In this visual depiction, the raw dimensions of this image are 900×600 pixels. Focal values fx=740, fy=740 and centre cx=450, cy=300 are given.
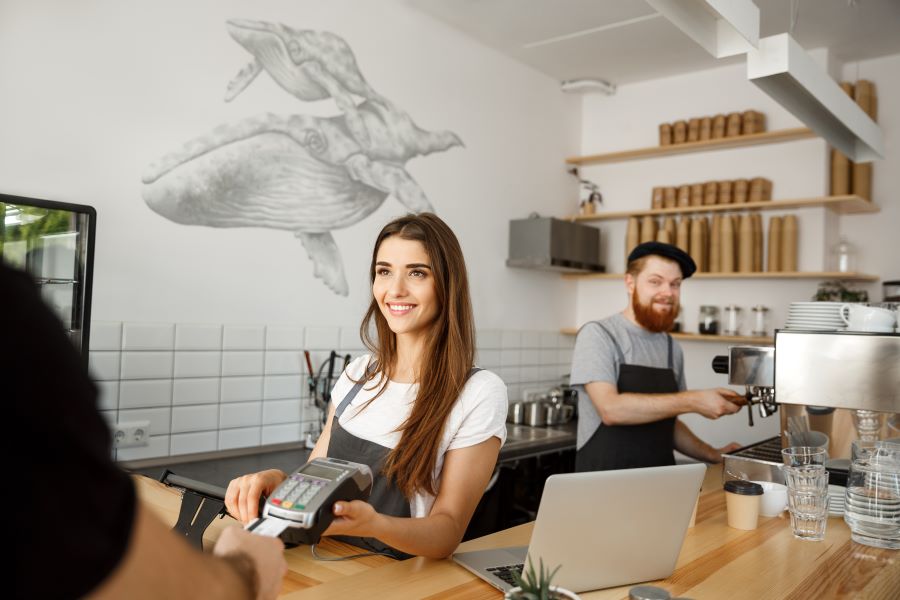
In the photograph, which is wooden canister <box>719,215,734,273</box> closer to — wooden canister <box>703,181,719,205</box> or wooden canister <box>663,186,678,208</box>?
wooden canister <box>703,181,719,205</box>

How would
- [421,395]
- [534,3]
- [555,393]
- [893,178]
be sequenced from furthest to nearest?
[555,393]
[893,178]
[534,3]
[421,395]

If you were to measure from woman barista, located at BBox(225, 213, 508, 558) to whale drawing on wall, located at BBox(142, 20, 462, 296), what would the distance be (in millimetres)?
1374

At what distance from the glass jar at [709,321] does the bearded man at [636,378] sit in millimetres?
1446

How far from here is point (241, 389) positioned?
118 inches

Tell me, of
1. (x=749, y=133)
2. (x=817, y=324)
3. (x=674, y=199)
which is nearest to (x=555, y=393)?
(x=674, y=199)

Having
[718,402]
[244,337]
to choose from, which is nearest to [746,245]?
[718,402]

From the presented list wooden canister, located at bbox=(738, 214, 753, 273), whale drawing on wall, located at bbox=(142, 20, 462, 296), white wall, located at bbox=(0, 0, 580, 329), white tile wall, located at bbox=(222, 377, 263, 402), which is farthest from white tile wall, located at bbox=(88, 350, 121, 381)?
wooden canister, located at bbox=(738, 214, 753, 273)

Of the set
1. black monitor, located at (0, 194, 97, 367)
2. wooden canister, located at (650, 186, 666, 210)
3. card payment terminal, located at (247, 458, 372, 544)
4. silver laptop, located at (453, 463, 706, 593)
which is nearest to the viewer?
card payment terminal, located at (247, 458, 372, 544)

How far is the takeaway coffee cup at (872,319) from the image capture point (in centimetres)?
173

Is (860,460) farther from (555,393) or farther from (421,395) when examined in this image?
(555,393)

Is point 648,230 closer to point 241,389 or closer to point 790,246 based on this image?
point 790,246

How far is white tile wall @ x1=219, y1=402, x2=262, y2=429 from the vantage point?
2930 mm

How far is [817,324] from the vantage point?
193 centimetres

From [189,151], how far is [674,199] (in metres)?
2.85
